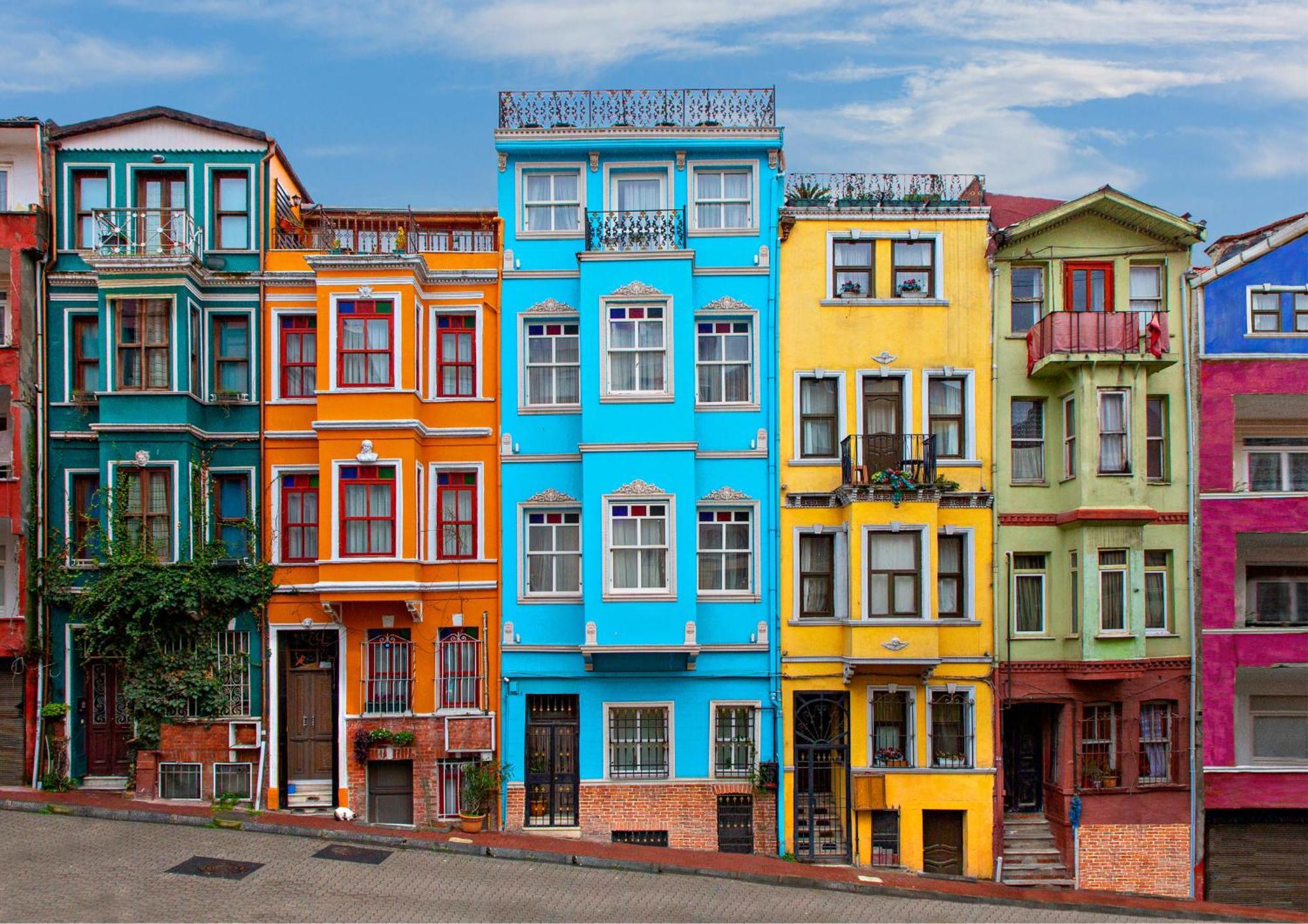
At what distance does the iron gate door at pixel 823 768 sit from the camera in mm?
22188

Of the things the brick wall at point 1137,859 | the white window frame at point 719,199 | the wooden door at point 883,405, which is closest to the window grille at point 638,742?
the wooden door at point 883,405

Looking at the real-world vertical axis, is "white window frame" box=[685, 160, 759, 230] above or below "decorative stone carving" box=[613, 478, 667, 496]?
above

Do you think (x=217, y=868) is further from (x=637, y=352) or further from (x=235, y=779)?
(x=637, y=352)

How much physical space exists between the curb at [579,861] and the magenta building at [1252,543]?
8.57 feet

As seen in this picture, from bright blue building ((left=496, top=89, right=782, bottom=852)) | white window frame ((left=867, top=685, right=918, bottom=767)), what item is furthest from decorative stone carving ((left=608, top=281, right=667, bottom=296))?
white window frame ((left=867, top=685, right=918, bottom=767))

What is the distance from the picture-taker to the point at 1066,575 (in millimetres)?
22547

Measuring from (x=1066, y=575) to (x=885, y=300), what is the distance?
22.6 feet

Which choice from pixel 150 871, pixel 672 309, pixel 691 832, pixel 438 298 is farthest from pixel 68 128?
pixel 691 832

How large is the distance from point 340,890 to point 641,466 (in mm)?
9607

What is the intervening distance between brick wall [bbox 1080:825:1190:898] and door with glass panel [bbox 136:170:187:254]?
22557mm

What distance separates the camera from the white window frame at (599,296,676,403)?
22266 millimetres

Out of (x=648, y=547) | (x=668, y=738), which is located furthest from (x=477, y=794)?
(x=648, y=547)

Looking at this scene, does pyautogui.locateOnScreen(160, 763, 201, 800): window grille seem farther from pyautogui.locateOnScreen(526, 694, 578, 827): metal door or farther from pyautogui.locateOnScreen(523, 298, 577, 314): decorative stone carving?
pyautogui.locateOnScreen(523, 298, 577, 314): decorative stone carving

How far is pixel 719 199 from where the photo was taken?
2341cm
